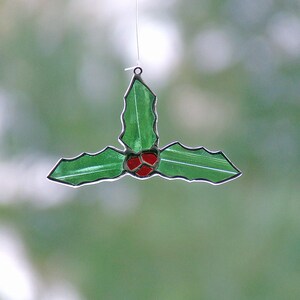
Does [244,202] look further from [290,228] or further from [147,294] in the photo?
[147,294]

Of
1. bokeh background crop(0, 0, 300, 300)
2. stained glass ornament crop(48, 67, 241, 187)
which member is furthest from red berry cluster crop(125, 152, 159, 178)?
bokeh background crop(0, 0, 300, 300)

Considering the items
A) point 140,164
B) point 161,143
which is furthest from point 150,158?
point 161,143

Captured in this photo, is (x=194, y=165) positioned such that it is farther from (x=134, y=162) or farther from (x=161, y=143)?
(x=161, y=143)

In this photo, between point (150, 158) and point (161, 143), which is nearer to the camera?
point (150, 158)

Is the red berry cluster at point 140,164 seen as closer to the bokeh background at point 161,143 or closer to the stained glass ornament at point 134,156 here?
the stained glass ornament at point 134,156

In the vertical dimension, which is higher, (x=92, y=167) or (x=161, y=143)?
(x=161, y=143)

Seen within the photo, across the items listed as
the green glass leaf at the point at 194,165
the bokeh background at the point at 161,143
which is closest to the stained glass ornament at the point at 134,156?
the green glass leaf at the point at 194,165
